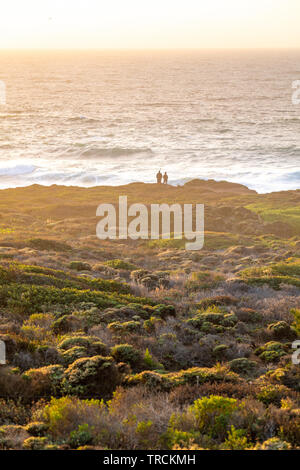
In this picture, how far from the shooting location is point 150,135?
90.2 meters

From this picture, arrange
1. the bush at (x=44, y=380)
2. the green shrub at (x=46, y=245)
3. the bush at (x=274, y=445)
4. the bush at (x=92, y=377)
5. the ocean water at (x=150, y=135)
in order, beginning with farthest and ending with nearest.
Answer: the ocean water at (x=150, y=135)
the green shrub at (x=46, y=245)
the bush at (x=92, y=377)
the bush at (x=44, y=380)
the bush at (x=274, y=445)

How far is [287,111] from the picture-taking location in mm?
113375

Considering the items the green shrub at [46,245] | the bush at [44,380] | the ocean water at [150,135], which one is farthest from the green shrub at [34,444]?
the ocean water at [150,135]

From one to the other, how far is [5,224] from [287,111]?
3950 inches

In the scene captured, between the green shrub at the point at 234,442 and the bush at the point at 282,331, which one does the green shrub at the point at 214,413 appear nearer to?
the green shrub at the point at 234,442

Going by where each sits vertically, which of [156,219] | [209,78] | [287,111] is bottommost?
[156,219]

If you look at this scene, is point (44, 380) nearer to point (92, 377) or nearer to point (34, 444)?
point (92, 377)

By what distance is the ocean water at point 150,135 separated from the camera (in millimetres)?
65438

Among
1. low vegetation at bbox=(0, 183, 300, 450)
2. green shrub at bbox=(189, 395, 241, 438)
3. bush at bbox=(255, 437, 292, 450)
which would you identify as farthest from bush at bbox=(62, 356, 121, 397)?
bush at bbox=(255, 437, 292, 450)

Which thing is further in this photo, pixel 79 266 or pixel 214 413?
pixel 79 266

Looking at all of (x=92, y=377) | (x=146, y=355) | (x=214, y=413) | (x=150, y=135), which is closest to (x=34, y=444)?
(x=92, y=377)

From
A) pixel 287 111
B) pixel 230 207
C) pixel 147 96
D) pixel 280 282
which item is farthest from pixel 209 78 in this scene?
pixel 280 282

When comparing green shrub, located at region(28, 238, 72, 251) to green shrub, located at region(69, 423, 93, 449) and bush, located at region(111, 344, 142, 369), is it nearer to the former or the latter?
bush, located at region(111, 344, 142, 369)
